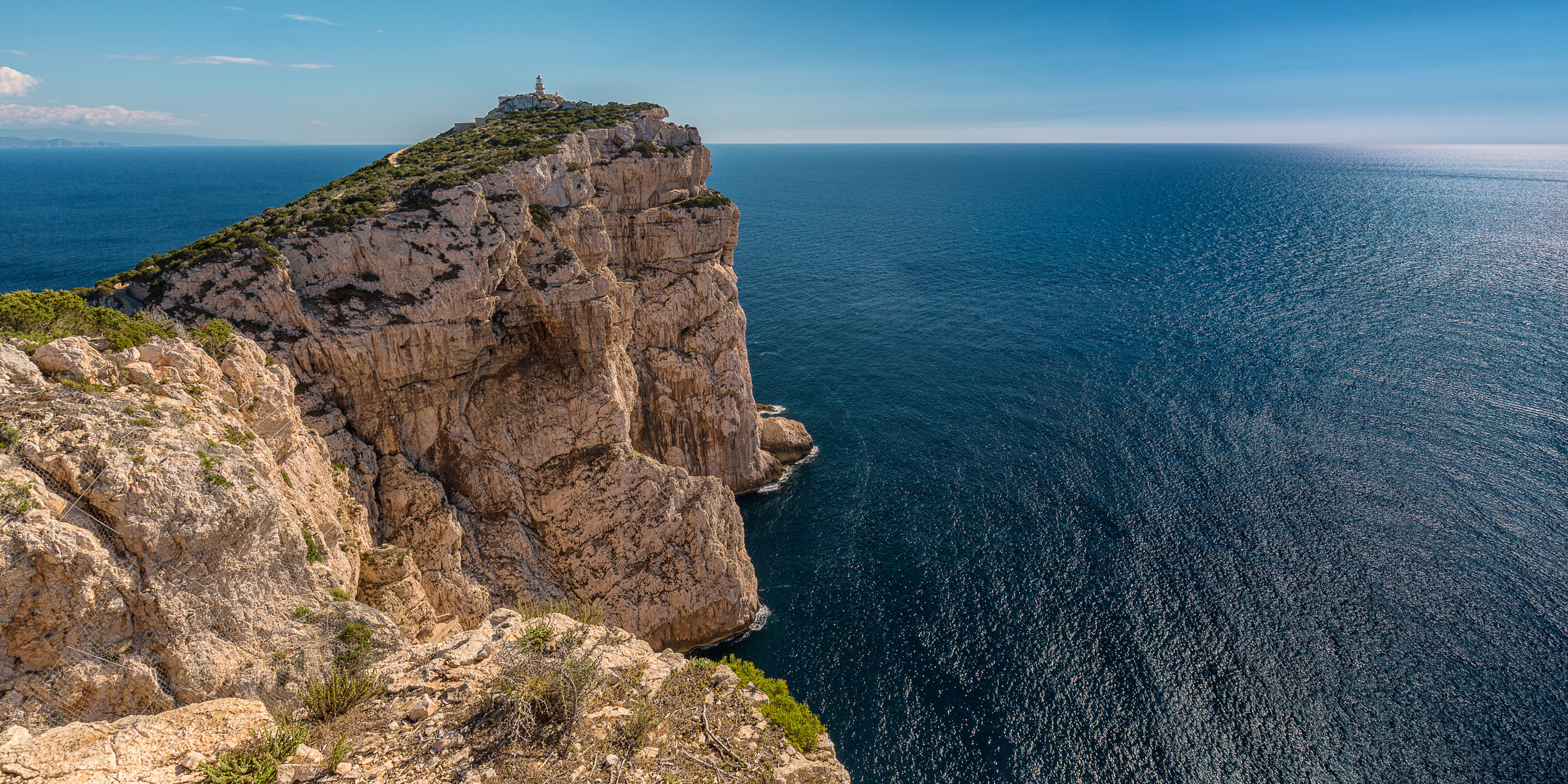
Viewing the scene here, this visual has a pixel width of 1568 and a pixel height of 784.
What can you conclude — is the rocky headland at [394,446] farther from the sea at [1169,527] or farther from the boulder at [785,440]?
the sea at [1169,527]

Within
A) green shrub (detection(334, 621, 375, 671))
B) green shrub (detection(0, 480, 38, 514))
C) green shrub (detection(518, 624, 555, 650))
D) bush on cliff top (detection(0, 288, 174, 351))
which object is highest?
bush on cliff top (detection(0, 288, 174, 351))

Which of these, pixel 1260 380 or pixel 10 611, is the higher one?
pixel 10 611

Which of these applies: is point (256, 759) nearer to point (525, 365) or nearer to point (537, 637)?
point (537, 637)

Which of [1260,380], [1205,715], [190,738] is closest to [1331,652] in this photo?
[1205,715]

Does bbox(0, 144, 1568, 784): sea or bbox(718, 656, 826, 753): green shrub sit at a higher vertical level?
bbox(718, 656, 826, 753): green shrub

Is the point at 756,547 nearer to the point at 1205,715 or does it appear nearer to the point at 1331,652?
the point at 1205,715

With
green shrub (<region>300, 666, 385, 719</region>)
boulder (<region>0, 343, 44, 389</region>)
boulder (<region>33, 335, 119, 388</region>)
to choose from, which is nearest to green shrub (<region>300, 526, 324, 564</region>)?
green shrub (<region>300, 666, 385, 719</region>)

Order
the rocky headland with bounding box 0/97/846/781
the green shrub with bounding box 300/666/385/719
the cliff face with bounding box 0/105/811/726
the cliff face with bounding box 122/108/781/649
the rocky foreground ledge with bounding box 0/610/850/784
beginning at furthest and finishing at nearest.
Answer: the cliff face with bounding box 122/108/781/649 < the cliff face with bounding box 0/105/811/726 < the rocky headland with bounding box 0/97/846/781 < the green shrub with bounding box 300/666/385/719 < the rocky foreground ledge with bounding box 0/610/850/784

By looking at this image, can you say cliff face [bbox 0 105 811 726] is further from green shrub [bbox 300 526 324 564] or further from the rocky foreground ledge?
the rocky foreground ledge
